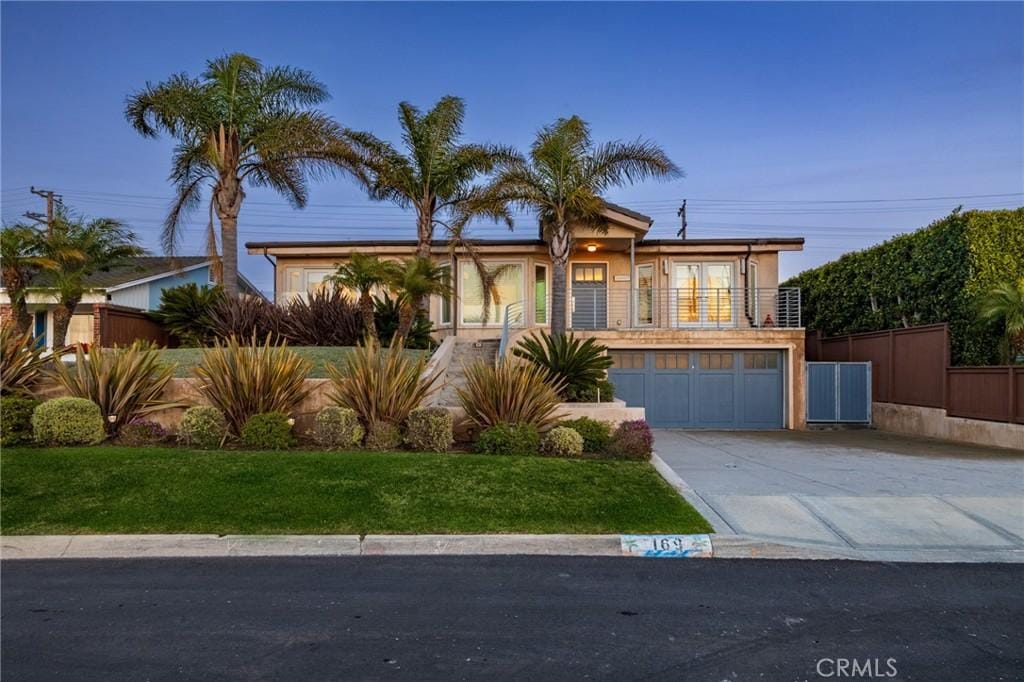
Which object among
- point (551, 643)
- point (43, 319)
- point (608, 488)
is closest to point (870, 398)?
point (608, 488)

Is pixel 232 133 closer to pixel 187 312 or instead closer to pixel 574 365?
pixel 187 312

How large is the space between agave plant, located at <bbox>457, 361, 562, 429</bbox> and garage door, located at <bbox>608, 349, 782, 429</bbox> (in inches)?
356

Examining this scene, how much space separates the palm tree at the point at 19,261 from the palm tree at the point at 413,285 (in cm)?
850

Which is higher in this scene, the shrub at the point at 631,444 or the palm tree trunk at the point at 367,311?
the palm tree trunk at the point at 367,311

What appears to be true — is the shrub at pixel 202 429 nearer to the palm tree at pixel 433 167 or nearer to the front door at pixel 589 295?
the palm tree at pixel 433 167

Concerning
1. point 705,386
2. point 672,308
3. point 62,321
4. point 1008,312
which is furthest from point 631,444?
point 62,321

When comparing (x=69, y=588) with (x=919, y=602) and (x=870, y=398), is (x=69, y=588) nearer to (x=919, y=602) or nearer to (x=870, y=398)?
(x=919, y=602)

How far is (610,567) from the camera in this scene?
648 centimetres

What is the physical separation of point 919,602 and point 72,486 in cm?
884

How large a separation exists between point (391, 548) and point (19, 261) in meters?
14.7

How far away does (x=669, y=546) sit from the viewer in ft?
22.7

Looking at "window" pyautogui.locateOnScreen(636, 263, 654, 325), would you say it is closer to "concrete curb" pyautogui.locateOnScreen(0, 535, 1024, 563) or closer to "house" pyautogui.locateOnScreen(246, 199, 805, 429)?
"house" pyautogui.locateOnScreen(246, 199, 805, 429)

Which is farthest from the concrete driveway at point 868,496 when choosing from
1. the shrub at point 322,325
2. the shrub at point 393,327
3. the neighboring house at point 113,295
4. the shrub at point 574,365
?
the neighboring house at point 113,295

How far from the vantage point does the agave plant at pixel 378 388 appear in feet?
34.6
